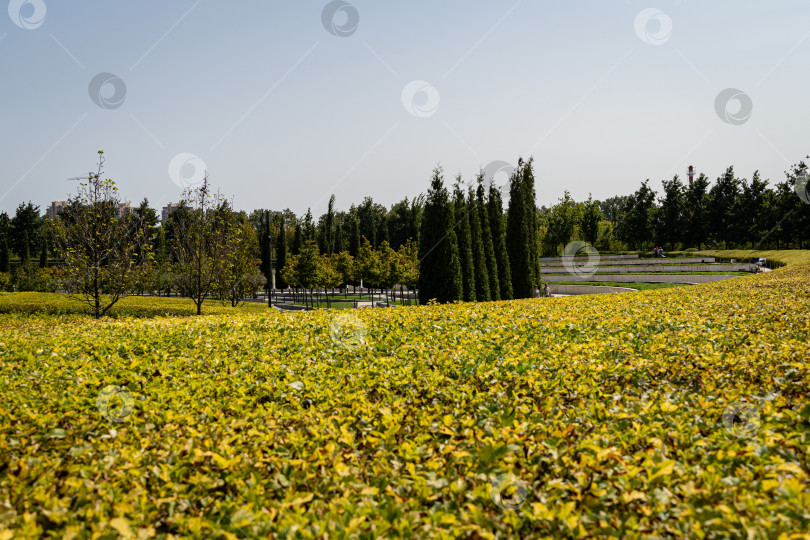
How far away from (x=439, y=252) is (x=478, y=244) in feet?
9.79

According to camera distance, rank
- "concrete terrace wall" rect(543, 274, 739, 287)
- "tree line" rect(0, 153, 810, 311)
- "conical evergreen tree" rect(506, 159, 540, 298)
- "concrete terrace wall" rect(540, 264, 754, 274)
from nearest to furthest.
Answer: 1. "tree line" rect(0, 153, 810, 311)
2. "conical evergreen tree" rect(506, 159, 540, 298)
3. "concrete terrace wall" rect(543, 274, 739, 287)
4. "concrete terrace wall" rect(540, 264, 754, 274)

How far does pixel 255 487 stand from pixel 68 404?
2001mm

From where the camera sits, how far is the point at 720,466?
2.60m

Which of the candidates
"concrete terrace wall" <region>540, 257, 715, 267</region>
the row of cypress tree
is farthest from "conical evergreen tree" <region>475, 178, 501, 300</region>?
"concrete terrace wall" <region>540, 257, 715, 267</region>

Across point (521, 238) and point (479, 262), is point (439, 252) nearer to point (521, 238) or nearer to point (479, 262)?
point (479, 262)

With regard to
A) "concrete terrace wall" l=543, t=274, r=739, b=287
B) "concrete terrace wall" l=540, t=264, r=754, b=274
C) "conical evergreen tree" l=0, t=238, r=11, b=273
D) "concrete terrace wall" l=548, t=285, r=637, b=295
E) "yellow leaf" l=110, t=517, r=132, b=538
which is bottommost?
"concrete terrace wall" l=548, t=285, r=637, b=295

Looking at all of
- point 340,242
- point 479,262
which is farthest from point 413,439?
point 340,242

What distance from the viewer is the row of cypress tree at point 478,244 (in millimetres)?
21562

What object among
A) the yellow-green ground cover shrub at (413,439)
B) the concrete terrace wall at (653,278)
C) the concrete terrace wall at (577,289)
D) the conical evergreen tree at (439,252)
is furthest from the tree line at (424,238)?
the yellow-green ground cover shrub at (413,439)

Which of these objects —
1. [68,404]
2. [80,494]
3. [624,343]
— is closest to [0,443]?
[68,404]

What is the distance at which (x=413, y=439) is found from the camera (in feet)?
10.6

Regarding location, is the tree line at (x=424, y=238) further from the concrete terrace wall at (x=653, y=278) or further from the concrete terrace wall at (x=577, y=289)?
the concrete terrace wall at (x=653, y=278)

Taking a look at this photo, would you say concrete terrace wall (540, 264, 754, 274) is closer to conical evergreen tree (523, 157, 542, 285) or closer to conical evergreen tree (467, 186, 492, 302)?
conical evergreen tree (523, 157, 542, 285)

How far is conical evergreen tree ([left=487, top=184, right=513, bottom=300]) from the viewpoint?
2577 cm
